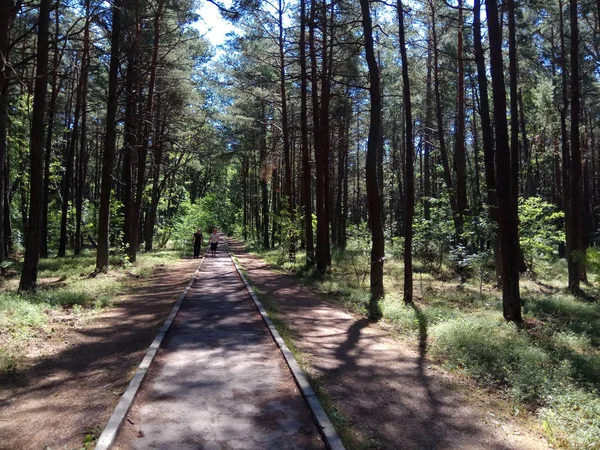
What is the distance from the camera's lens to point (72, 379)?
581 centimetres

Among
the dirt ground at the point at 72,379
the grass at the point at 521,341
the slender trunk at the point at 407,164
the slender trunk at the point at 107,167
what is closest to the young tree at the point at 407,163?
the slender trunk at the point at 407,164

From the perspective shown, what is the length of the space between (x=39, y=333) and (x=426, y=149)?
1284 inches

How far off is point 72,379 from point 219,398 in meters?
2.18

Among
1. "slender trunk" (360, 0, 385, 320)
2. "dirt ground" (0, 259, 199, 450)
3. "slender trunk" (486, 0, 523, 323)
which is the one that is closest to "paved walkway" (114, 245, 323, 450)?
"dirt ground" (0, 259, 199, 450)

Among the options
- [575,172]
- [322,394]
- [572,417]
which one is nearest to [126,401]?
[322,394]

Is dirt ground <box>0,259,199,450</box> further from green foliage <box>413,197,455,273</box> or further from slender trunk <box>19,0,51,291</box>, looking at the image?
green foliage <box>413,197,455,273</box>

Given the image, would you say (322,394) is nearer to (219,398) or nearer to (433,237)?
(219,398)

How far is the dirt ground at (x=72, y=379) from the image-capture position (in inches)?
167

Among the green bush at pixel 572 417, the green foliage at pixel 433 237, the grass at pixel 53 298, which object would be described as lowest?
the green bush at pixel 572 417

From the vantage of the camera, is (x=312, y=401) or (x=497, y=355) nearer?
(x=312, y=401)

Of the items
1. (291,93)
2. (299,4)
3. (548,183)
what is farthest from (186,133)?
(548,183)

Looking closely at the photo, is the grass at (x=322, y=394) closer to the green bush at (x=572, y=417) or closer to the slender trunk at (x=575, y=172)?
the green bush at (x=572, y=417)

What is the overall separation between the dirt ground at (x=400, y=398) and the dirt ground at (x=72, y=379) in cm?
255

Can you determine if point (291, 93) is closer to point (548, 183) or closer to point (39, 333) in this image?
point (39, 333)
